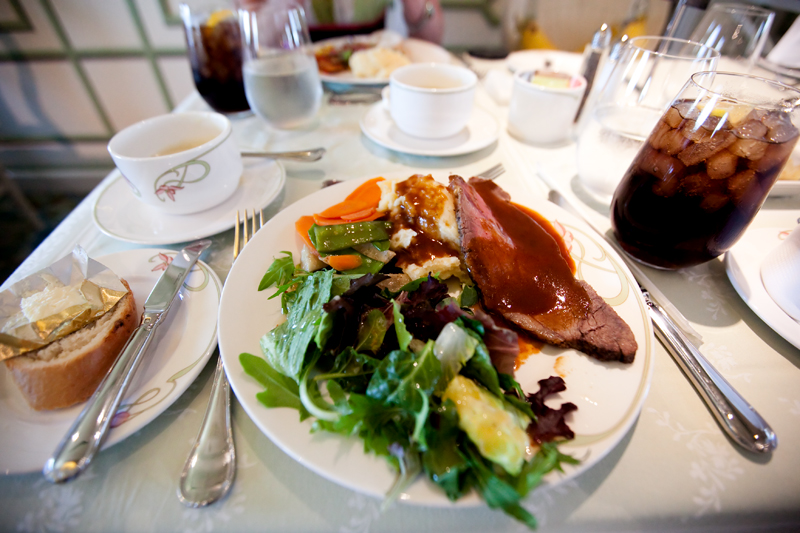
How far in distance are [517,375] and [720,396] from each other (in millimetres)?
651

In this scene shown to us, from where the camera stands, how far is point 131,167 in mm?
1535

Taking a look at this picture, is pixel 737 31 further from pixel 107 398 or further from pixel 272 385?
pixel 107 398

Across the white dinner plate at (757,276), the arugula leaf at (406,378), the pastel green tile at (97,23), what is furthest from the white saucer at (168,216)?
the pastel green tile at (97,23)

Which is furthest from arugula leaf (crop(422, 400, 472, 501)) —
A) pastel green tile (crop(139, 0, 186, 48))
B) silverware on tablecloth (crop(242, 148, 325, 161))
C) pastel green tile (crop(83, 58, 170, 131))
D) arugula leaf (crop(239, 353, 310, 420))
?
pastel green tile (crop(83, 58, 170, 131))

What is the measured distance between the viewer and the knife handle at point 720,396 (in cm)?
102

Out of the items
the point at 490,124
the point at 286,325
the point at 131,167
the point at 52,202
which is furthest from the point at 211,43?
the point at 52,202

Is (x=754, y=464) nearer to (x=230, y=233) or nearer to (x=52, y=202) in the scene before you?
(x=230, y=233)

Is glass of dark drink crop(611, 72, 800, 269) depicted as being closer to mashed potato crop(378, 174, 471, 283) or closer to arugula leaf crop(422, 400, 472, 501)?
mashed potato crop(378, 174, 471, 283)

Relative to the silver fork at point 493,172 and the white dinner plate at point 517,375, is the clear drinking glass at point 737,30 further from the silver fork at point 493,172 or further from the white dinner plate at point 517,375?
the white dinner plate at point 517,375

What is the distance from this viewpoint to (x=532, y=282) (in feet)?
4.63

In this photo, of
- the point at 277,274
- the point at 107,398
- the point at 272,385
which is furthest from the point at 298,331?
the point at 107,398

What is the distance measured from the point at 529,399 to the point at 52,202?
7.06 metres

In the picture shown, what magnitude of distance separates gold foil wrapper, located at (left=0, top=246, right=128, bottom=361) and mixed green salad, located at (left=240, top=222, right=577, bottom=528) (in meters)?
0.65

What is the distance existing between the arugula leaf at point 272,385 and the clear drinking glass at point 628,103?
1.93 metres
